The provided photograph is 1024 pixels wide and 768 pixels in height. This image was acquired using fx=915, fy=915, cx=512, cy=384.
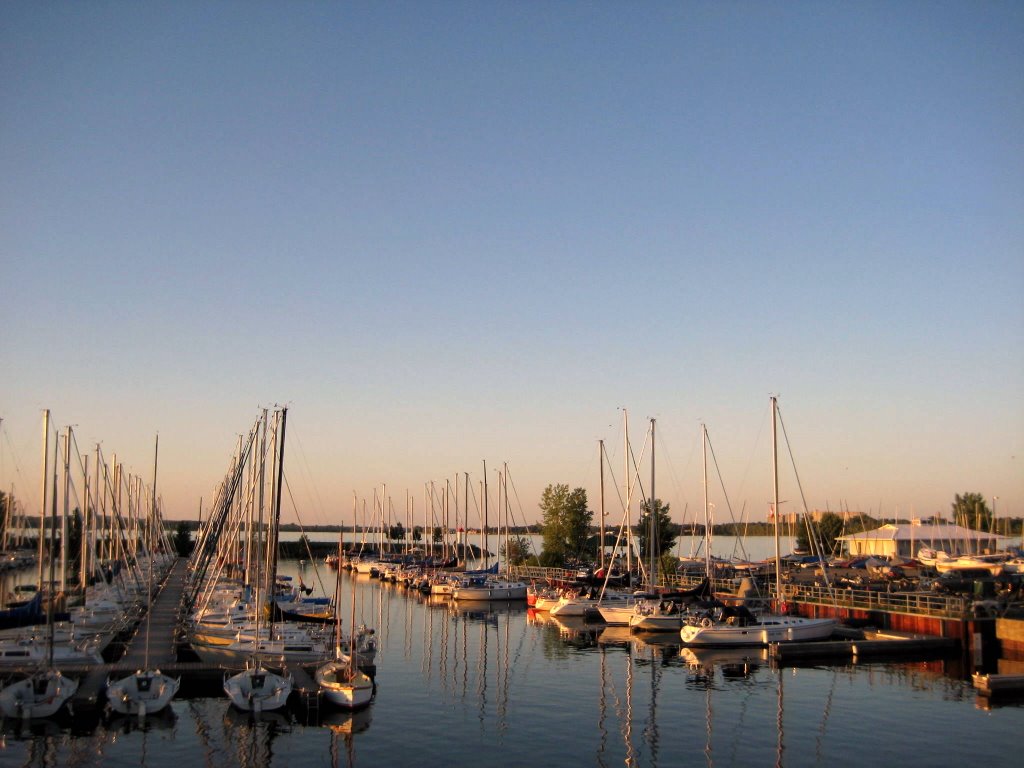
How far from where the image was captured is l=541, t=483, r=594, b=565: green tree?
112875 mm

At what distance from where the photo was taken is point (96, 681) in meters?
35.0

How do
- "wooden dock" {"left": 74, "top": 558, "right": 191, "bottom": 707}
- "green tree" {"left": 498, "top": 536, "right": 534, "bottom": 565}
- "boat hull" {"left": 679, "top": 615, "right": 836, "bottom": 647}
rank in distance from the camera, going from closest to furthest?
"wooden dock" {"left": 74, "top": 558, "right": 191, "bottom": 707}, "boat hull" {"left": 679, "top": 615, "right": 836, "bottom": 647}, "green tree" {"left": 498, "top": 536, "right": 534, "bottom": 565}

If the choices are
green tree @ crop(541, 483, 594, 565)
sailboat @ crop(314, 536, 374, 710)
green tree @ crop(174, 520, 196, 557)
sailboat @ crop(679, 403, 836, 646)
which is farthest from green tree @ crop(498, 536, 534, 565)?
sailboat @ crop(314, 536, 374, 710)

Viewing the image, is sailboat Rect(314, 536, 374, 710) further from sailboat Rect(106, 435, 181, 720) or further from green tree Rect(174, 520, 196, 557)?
green tree Rect(174, 520, 196, 557)

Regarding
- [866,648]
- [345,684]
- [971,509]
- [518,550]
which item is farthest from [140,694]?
[971,509]

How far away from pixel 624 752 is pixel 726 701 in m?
9.25

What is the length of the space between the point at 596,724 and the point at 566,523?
81184 millimetres

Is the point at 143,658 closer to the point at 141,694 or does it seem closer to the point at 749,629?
the point at 141,694

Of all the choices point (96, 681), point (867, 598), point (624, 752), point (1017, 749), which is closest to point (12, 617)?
point (96, 681)

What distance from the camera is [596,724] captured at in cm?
3300

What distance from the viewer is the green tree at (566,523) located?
112875 mm

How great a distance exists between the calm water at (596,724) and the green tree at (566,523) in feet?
216

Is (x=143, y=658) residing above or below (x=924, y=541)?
below

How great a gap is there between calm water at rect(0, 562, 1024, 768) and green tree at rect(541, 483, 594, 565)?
2587 inches
